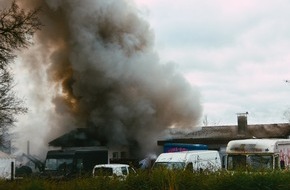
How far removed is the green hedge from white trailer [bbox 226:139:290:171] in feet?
24.1

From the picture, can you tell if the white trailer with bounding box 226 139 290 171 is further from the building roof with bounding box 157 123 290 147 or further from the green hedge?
the building roof with bounding box 157 123 290 147

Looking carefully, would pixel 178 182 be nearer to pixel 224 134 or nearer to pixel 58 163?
pixel 58 163

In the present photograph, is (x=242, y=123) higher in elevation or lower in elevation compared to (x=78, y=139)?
higher

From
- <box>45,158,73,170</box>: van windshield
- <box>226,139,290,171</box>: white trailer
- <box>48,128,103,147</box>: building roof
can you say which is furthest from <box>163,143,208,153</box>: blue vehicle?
<box>48,128,103,147</box>: building roof

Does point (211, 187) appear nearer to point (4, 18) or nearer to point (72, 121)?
point (4, 18)

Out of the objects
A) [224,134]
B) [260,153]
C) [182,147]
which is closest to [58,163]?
[182,147]

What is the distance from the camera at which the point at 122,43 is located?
40250mm

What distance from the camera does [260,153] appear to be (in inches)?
816

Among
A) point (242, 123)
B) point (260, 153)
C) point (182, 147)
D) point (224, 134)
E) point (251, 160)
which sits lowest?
point (251, 160)

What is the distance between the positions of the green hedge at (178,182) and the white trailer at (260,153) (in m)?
7.35

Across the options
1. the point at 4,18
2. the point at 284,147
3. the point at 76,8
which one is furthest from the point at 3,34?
the point at 76,8

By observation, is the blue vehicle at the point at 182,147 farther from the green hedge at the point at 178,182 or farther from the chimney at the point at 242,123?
the green hedge at the point at 178,182

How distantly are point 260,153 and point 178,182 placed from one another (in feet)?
28.9

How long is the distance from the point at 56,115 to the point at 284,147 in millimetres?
25175
